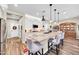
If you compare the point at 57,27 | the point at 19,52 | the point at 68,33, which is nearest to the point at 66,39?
the point at 68,33

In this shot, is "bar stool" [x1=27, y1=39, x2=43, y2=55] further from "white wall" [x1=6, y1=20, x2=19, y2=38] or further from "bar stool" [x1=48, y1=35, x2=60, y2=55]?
"white wall" [x1=6, y1=20, x2=19, y2=38]

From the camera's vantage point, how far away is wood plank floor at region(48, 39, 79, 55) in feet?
7.58

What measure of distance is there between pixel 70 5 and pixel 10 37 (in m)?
1.11

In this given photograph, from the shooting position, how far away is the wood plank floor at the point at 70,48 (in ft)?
7.58

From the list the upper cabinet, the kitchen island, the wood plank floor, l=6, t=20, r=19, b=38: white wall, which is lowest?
→ the wood plank floor

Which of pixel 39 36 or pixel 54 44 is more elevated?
pixel 39 36

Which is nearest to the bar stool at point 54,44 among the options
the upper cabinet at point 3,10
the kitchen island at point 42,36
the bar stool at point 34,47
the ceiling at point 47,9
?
the kitchen island at point 42,36

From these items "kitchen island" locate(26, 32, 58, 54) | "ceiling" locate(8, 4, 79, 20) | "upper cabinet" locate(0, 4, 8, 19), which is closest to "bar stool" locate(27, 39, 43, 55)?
"kitchen island" locate(26, 32, 58, 54)

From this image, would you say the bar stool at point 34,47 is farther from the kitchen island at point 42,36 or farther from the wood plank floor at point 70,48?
the wood plank floor at point 70,48

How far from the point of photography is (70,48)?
7.61ft

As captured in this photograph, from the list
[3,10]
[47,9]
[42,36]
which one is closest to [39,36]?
[42,36]

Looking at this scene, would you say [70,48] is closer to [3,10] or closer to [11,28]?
[11,28]

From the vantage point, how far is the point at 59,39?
7.68 feet
